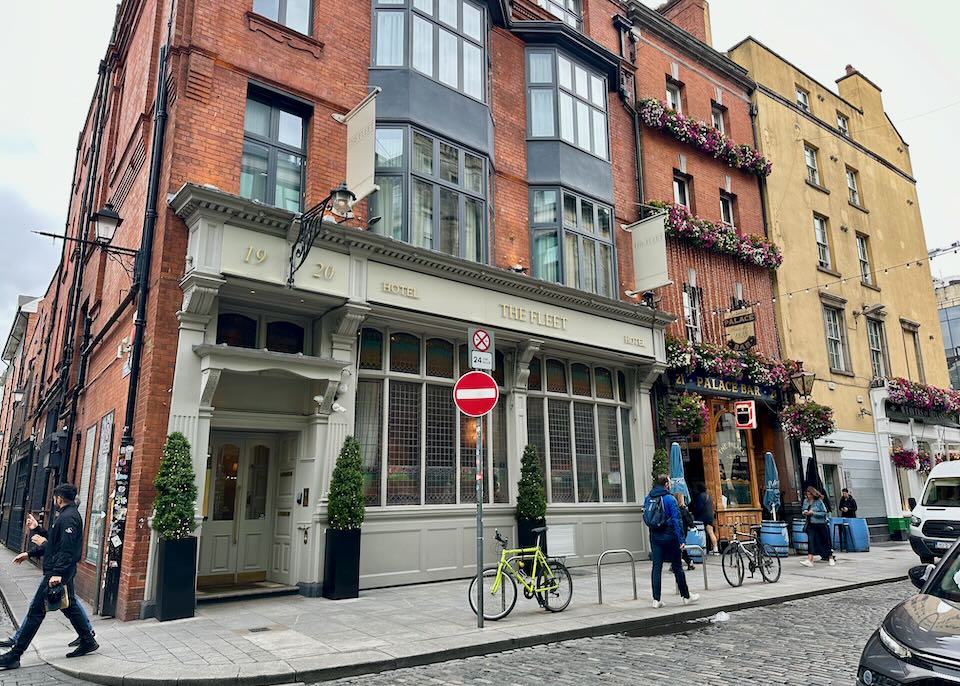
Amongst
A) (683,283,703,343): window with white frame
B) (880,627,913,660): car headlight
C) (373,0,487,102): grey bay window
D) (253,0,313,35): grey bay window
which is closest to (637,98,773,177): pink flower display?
(683,283,703,343): window with white frame

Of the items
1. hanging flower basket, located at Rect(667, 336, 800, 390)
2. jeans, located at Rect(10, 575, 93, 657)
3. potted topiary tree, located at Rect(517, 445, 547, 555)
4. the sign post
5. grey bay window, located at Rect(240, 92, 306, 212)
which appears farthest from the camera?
hanging flower basket, located at Rect(667, 336, 800, 390)

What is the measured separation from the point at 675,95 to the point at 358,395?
14.7m

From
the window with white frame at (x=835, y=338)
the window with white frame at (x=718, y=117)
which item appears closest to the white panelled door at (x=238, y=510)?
the window with white frame at (x=718, y=117)

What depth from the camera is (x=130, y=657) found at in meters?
6.97

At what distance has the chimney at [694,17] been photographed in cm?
2250

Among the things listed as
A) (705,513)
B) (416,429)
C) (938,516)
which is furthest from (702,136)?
(416,429)

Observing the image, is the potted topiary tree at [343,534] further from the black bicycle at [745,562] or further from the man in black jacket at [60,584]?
the black bicycle at [745,562]

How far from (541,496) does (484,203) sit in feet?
19.9

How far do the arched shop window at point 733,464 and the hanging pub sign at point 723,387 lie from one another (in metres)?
0.75

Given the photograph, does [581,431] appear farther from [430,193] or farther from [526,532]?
[430,193]

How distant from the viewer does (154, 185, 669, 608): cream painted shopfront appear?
389 inches

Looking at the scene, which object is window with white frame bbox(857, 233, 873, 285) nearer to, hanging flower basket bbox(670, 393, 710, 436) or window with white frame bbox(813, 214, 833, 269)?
window with white frame bbox(813, 214, 833, 269)

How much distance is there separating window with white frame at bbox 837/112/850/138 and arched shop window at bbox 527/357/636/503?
17.5 metres

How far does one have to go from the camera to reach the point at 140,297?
33.2ft
